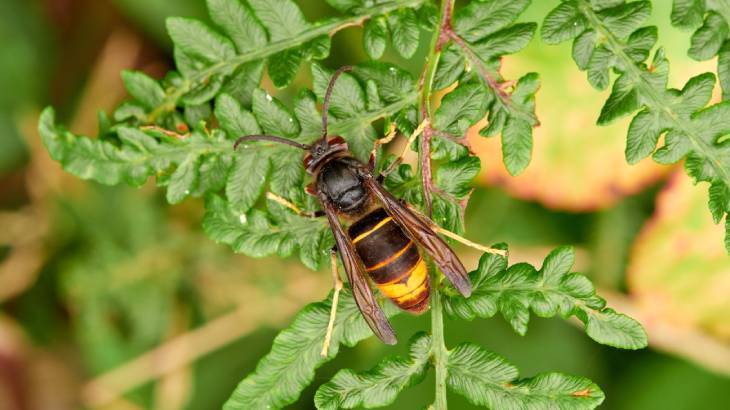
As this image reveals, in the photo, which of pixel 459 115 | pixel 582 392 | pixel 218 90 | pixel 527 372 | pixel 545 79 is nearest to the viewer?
pixel 582 392

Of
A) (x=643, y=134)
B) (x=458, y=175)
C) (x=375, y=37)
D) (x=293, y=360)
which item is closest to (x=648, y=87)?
(x=643, y=134)

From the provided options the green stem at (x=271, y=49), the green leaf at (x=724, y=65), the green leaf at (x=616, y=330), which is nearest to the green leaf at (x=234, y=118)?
the green stem at (x=271, y=49)

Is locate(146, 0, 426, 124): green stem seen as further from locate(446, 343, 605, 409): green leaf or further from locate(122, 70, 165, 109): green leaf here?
locate(446, 343, 605, 409): green leaf

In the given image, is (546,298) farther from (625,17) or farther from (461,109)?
(625,17)

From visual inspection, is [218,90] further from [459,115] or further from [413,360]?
[413,360]

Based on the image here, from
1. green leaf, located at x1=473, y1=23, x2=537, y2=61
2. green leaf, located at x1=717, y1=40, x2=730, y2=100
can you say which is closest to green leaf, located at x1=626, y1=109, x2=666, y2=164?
green leaf, located at x1=717, y1=40, x2=730, y2=100

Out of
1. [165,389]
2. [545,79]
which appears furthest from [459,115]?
[165,389]

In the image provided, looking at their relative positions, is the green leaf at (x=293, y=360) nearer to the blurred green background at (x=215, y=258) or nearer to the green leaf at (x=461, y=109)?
the green leaf at (x=461, y=109)
